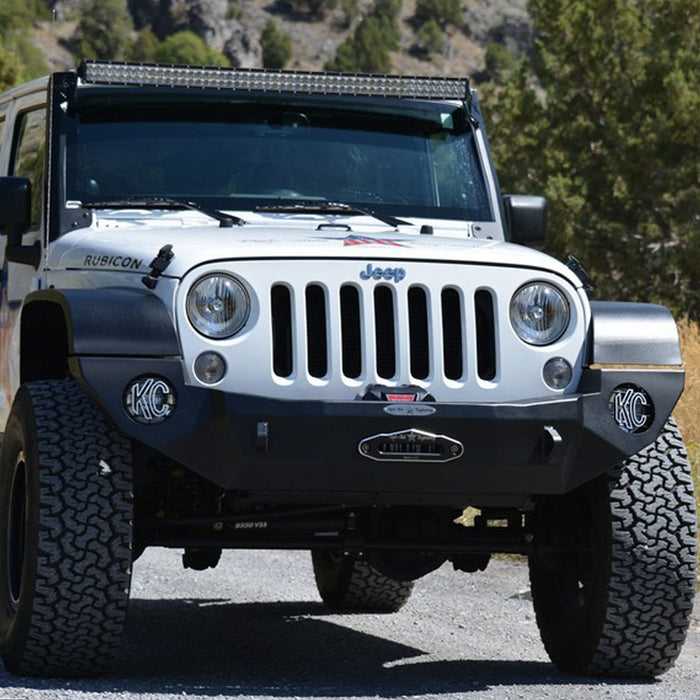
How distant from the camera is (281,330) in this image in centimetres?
599

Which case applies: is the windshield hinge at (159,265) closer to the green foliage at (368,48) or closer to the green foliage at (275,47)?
the green foliage at (368,48)

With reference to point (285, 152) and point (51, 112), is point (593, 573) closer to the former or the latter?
point (285, 152)

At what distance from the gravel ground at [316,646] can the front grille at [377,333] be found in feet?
3.56

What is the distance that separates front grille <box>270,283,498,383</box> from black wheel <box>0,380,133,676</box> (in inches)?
26.3

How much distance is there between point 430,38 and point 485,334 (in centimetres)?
13835

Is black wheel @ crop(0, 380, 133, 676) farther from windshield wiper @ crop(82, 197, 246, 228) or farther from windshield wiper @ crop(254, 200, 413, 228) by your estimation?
windshield wiper @ crop(254, 200, 413, 228)

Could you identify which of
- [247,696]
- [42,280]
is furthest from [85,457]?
[42,280]

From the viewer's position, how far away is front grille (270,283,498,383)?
5.90 meters

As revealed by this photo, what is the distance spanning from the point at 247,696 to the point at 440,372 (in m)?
1.24

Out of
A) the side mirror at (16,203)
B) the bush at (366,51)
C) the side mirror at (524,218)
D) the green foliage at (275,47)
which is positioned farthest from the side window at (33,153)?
the green foliage at (275,47)

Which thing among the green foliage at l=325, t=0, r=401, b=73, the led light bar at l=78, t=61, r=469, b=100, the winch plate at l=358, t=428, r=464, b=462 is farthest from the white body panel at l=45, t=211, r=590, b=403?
the green foliage at l=325, t=0, r=401, b=73

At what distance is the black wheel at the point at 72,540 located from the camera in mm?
5805

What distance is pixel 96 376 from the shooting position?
5805mm

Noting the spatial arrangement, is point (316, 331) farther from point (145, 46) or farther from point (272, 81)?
point (145, 46)
